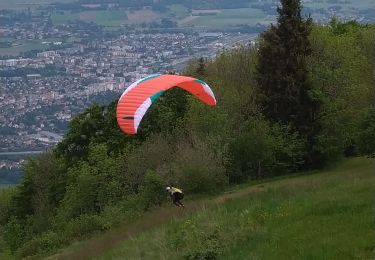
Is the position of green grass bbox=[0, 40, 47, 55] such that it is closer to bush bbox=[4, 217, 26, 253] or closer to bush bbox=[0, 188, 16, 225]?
bush bbox=[0, 188, 16, 225]

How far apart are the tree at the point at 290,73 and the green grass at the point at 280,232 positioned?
14.3 meters

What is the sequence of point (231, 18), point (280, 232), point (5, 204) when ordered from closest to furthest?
point (280, 232), point (5, 204), point (231, 18)

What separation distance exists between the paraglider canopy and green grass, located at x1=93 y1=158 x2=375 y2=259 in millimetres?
3519

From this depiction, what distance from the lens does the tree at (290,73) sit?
2902 centimetres

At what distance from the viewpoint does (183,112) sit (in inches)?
1323

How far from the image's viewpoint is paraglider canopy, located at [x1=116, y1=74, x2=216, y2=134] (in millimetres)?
17188

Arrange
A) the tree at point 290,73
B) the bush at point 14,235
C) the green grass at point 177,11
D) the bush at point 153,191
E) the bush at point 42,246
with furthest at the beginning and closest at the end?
1. the green grass at point 177,11
2. the bush at point 14,235
3. the tree at point 290,73
4. the bush at point 153,191
5. the bush at point 42,246

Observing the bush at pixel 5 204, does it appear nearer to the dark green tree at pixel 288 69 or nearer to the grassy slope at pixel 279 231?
the dark green tree at pixel 288 69

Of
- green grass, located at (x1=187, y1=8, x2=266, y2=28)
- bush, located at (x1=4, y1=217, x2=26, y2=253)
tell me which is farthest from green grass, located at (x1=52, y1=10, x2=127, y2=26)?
bush, located at (x1=4, y1=217, x2=26, y2=253)

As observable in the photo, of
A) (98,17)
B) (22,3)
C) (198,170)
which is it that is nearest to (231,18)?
(98,17)

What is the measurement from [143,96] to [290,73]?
13.0 meters

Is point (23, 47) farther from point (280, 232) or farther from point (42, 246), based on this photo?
point (280, 232)

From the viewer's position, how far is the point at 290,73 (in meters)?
29.1

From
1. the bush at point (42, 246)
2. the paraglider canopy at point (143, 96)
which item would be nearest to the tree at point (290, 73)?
the paraglider canopy at point (143, 96)
